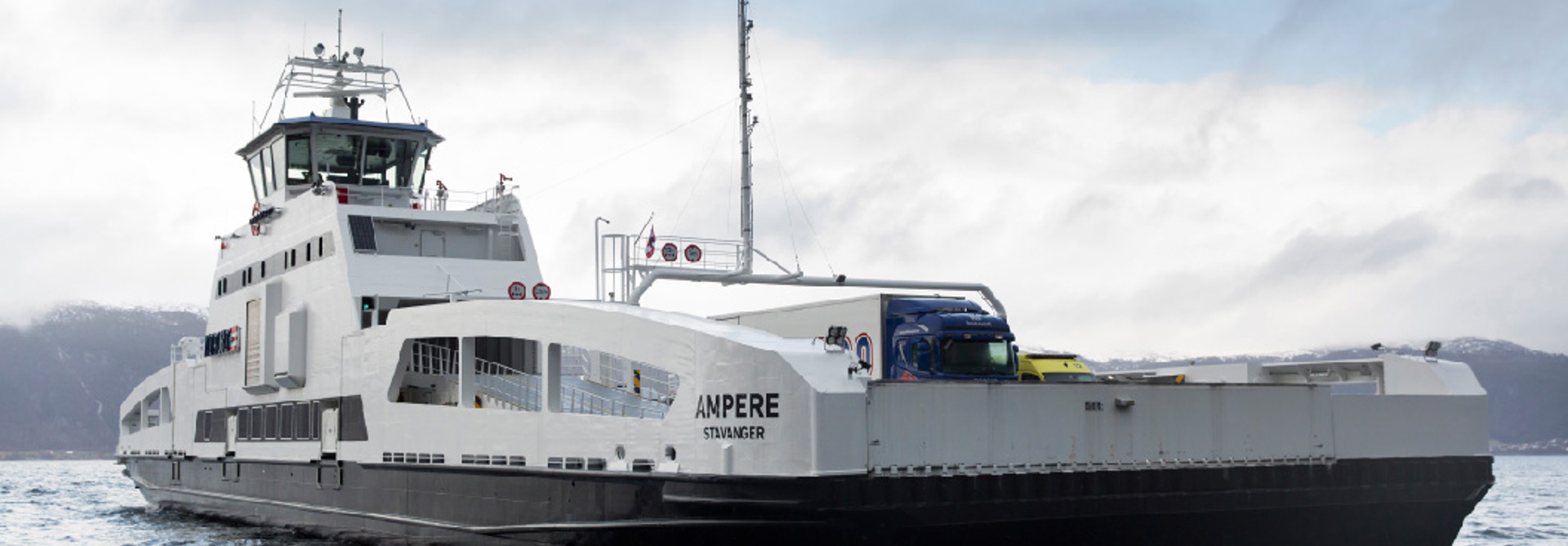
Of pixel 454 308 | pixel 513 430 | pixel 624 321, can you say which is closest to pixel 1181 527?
pixel 624 321

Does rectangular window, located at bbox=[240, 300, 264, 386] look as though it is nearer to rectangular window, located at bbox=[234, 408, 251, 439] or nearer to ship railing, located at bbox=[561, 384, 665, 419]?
rectangular window, located at bbox=[234, 408, 251, 439]

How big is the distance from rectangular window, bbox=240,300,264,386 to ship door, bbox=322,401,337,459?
10.6 feet

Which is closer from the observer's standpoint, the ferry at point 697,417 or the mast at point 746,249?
the ferry at point 697,417

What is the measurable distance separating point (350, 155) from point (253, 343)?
4.32 metres

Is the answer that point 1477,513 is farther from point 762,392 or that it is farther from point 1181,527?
point 762,392

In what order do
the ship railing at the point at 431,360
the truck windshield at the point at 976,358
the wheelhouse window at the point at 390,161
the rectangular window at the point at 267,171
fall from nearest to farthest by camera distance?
the truck windshield at the point at 976,358
the ship railing at the point at 431,360
the wheelhouse window at the point at 390,161
the rectangular window at the point at 267,171

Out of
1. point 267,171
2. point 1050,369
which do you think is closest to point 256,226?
point 267,171

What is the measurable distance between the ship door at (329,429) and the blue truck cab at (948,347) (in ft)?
31.9

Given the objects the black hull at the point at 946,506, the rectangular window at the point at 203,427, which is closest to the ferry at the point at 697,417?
the black hull at the point at 946,506

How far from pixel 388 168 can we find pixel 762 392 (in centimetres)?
1694

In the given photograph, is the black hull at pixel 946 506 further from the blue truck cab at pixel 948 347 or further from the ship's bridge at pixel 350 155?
the ship's bridge at pixel 350 155

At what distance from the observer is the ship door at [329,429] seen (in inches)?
998

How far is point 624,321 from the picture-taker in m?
18.0

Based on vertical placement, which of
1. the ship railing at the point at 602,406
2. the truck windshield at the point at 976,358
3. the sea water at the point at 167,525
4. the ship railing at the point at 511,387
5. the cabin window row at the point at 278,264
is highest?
the cabin window row at the point at 278,264
